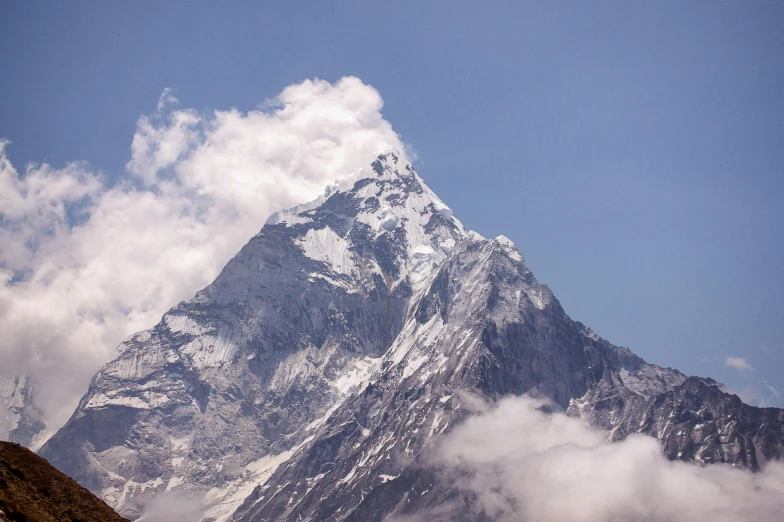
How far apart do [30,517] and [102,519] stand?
48.8ft

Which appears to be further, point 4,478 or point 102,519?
point 102,519

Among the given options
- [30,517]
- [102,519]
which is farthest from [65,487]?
[30,517]

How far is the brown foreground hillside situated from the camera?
229 feet

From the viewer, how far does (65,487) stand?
79.0m

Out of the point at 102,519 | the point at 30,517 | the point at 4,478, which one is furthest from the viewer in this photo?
the point at 102,519

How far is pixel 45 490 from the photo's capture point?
255 ft

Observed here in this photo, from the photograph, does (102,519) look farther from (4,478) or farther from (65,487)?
(4,478)

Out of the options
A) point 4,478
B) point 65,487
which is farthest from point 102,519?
point 4,478

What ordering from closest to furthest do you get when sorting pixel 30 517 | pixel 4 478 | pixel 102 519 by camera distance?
pixel 30 517, pixel 4 478, pixel 102 519

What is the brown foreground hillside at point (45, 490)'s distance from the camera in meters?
69.8

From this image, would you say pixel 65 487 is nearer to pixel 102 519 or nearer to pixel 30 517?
pixel 102 519

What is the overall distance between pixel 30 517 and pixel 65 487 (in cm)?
1611

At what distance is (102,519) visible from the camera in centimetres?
7756

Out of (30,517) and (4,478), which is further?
(4,478)
